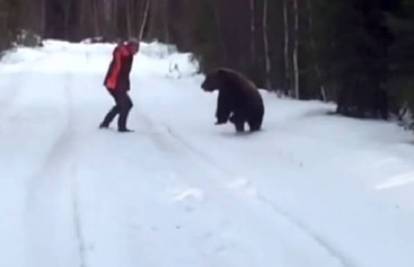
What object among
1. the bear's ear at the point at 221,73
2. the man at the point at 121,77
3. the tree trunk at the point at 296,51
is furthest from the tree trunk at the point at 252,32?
the bear's ear at the point at 221,73

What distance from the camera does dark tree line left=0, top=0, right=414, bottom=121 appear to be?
19.1m

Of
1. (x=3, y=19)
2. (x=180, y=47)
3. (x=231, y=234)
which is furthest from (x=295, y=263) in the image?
(x=180, y=47)

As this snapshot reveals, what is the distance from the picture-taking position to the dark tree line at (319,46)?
19.1 metres

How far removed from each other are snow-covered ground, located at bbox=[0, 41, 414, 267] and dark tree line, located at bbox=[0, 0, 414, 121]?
0.86 m

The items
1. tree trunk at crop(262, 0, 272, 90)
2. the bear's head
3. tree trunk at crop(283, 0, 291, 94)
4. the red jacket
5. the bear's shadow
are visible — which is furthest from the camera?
tree trunk at crop(262, 0, 272, 90)

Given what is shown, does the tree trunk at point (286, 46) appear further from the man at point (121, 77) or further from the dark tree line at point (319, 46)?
the man at point (121, 77)

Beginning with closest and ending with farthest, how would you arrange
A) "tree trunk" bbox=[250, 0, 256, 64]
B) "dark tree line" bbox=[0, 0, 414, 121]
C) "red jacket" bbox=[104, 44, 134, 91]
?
"dark tree line" bbox=[0, 0, 414, 121]
"red jacket" bbox=[104, 44, 134, 91]
"tree trunk" bbox=[250, 0, 256, 64]

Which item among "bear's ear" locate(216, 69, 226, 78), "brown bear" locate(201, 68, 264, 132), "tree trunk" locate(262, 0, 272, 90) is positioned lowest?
"tree trunk" locate(262, 0, 272, 90)

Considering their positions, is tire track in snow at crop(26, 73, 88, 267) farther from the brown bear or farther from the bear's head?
the brown bear

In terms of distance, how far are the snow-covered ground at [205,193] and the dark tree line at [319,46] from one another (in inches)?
34.0

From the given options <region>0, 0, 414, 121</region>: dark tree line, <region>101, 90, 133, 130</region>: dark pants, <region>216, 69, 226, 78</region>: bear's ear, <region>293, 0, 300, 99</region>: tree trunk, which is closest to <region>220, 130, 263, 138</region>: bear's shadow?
<region>216, 69, 226, 78</region>: bear's ear

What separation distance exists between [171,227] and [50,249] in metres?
1.34

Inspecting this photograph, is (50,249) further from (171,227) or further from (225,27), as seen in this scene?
(225,27)

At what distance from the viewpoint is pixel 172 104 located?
2650cm
